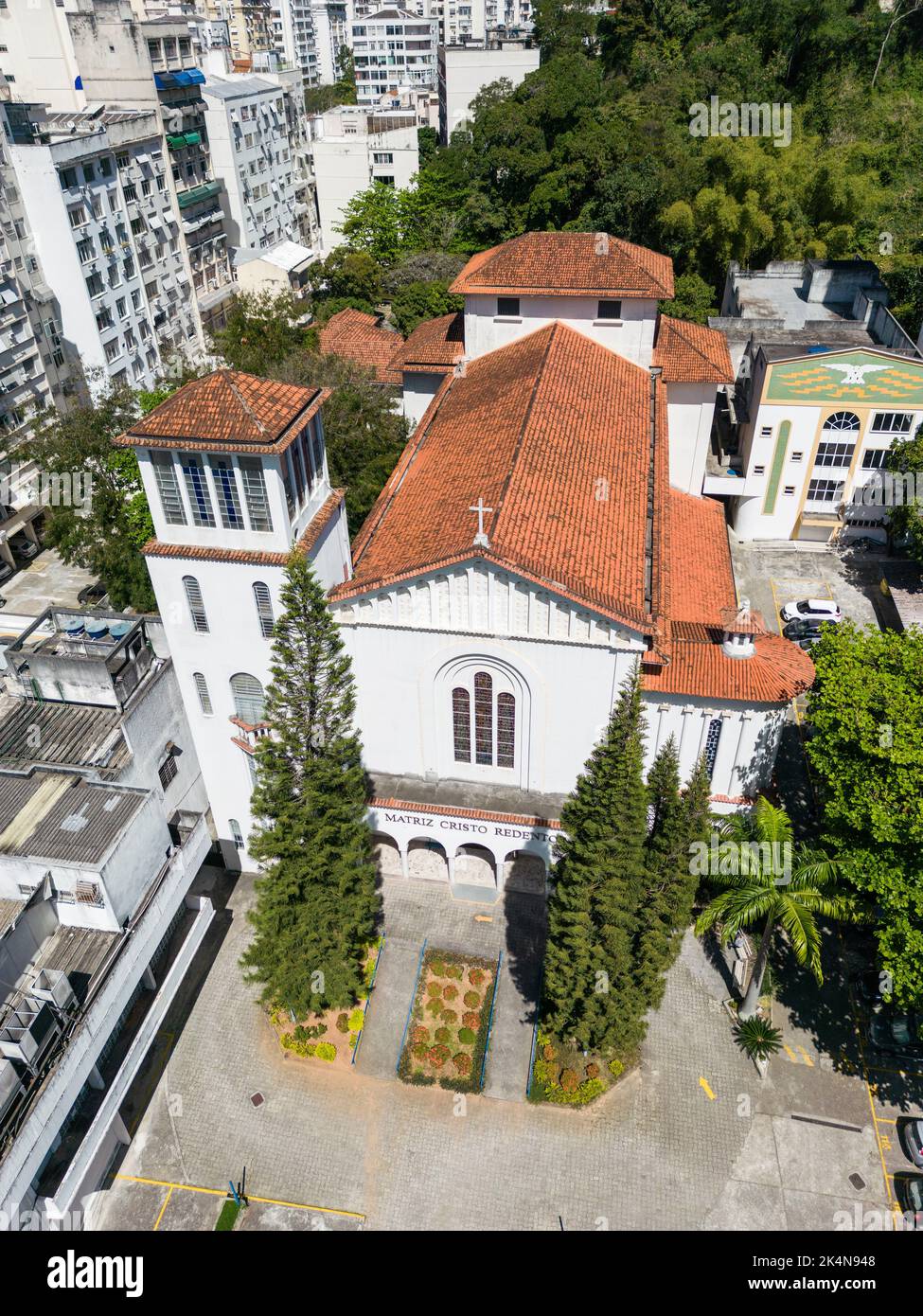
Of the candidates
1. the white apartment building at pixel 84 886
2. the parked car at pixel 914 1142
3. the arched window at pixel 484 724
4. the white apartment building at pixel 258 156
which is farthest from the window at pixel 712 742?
the white apartment building at pixel 258 156

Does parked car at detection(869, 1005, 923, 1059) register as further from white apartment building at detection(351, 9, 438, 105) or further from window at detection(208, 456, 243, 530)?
white apartment building at detection(351, 9, 438, 105)

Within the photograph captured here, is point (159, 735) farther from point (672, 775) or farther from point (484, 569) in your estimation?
point (672, 775)

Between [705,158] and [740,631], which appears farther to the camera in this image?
[705,158]

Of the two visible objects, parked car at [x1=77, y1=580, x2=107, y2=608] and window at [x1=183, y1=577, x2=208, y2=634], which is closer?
window at [x1=183, y1=577, x2=208, y2=634]

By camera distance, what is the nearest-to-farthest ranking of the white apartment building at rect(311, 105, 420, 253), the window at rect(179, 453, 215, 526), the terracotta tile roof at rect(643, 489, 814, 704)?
the window at rect(179, 453, 215, 526) → the terracotta tile roof at rect(643, 489, 814, 704) → the white apartment building at rect(311, 105, 420, 253)

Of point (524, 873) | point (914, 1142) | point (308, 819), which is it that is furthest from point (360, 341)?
point (914, 1142)

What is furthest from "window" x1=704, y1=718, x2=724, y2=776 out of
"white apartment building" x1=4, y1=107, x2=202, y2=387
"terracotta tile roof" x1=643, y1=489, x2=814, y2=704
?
"white apartment building" x1=4, y1=107, x2=202, y2=387

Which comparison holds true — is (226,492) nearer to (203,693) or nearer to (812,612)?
(203,693)
